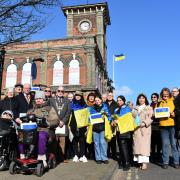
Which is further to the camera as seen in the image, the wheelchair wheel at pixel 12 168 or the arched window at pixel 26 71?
the arched window at pixel 26 71

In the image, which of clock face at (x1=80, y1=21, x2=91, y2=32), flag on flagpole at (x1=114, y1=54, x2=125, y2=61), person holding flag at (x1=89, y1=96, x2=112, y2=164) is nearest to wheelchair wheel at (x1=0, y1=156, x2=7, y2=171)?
person holding flag at (x1=89, y1=96, x2=112, y2=164)

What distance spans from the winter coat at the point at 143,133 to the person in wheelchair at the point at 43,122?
2.40 metres

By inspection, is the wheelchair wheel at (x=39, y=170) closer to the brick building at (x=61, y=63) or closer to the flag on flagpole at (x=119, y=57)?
the brick building at (x=61, y=63)

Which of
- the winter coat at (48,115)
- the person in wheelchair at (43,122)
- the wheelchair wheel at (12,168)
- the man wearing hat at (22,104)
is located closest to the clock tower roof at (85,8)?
the man wearing hat at (22,104)

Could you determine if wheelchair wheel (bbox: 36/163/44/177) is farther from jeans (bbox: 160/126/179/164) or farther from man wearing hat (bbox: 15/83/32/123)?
jeans (bbox: 160/126/179/164)

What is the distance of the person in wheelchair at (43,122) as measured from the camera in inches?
319

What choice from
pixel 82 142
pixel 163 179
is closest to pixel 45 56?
pixel 82 142

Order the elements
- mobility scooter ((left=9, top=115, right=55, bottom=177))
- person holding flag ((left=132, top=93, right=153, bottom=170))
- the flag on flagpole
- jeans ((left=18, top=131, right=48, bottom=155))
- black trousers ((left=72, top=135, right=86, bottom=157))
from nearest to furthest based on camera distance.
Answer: mobility scooter ((left=9, top=115, right=55, bottom=177)) → jeans ((left=18, top=131, right=48, bottom=155)) → person holding flag ((left=132, top=93, right=153, bottom=170)) → black trousers ((left=72, top=135, right=86, bottom=157)) → the flag on flagpole

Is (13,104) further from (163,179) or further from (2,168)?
(163,179)

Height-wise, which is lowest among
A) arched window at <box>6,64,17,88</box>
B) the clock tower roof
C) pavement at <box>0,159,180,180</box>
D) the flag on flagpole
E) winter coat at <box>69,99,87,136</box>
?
pavement at <box>0,159,180,180</box>

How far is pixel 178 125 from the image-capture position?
9539 millimetres

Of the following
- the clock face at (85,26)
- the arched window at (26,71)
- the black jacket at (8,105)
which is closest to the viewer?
the black jacket at (8,105)

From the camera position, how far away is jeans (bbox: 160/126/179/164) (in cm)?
964

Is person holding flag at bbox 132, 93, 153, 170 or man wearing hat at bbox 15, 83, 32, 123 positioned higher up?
man wearing hat at bbox 15, 83, 32, 123
